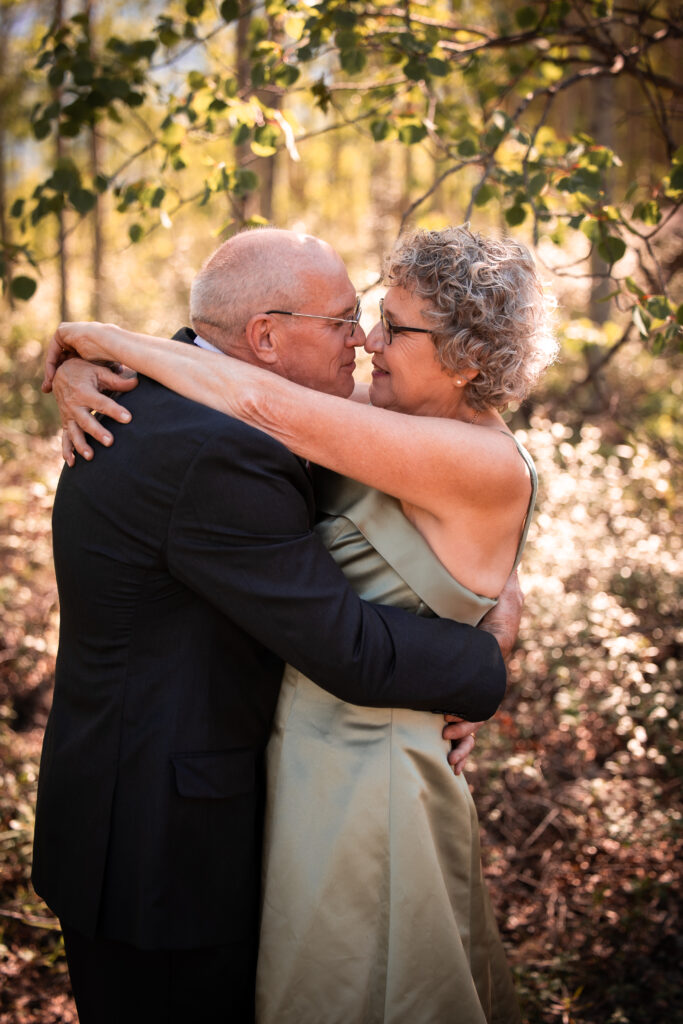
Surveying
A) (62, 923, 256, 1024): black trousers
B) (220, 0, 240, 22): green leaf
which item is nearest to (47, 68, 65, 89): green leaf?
(220, 0, 240, 22): green leaf

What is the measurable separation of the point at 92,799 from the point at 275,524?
29.3 inches

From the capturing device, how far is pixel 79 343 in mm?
2035

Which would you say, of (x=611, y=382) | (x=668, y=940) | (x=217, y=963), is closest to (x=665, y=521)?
(x=668, y=940)

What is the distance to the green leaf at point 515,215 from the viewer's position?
311 cm

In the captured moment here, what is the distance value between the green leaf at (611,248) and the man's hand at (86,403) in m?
1.65

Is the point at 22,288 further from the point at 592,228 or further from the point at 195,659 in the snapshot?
the point at 592,228

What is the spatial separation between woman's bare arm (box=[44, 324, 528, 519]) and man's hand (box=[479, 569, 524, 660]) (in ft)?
1.35

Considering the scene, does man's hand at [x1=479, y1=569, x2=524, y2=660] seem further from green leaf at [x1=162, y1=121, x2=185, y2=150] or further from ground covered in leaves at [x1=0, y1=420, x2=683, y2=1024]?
green leaf at [x1=162, y1=121, x2=185, y2=150]

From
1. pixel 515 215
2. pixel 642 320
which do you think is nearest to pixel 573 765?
pixel 642 320

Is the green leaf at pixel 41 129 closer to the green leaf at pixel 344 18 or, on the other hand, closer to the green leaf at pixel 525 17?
the green leaf at pixel 344 18

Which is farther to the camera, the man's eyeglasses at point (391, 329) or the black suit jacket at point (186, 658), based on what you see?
the man's eyeglasses at point (391, 329)

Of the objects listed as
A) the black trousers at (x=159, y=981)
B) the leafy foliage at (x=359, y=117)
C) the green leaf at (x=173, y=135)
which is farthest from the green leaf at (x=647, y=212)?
the black trousers at (x=159, y=981)

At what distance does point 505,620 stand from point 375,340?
0.80 meters

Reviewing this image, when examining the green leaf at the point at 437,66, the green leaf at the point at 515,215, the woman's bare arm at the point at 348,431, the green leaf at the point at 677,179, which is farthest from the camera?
the green leaf at the point at 515,215
